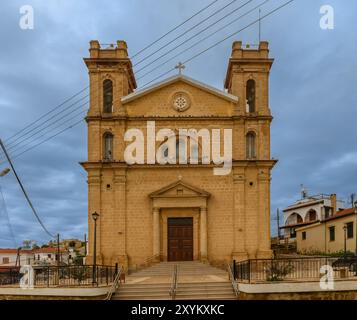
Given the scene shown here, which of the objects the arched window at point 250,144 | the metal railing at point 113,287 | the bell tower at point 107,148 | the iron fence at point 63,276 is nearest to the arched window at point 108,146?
the bell tower at point 107,148

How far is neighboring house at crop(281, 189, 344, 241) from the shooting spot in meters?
50.2

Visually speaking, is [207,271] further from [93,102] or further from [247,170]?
[93,102]

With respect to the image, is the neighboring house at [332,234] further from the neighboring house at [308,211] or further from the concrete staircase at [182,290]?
the concrete staircase at [182,290]

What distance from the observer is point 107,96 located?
28672 mm

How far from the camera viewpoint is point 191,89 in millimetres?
28453

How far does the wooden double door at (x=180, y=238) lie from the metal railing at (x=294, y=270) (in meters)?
8.31

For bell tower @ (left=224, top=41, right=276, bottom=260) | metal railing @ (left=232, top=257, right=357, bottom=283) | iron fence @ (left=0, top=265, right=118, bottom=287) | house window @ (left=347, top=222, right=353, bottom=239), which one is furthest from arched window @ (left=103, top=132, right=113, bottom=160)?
house window @ (left=347, top=222, right=353, bottom=239)

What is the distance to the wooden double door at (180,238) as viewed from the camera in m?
27.0

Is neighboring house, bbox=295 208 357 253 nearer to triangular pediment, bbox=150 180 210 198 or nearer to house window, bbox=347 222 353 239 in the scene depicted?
house window, bbox=347 222 353 239

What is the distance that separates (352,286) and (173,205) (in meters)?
13.0

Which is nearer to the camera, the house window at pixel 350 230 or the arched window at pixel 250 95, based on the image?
the arched window at pixel 250 95

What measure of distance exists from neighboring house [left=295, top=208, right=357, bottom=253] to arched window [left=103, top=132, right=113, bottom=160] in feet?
54.6

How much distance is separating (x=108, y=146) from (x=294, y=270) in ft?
49.0
